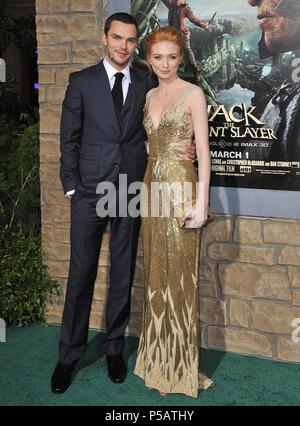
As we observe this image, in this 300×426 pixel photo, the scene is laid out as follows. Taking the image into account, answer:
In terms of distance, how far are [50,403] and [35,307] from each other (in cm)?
134

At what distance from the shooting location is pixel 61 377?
10.2 ft

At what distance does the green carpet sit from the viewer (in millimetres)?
2951

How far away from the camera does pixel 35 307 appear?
4.15 meters

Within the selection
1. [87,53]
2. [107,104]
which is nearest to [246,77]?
[107,104]

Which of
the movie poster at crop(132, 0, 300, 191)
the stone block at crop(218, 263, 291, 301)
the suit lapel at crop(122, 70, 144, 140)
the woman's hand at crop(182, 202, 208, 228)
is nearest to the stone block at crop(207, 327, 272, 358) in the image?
the stone block at crop(218, 263, 291, 301)

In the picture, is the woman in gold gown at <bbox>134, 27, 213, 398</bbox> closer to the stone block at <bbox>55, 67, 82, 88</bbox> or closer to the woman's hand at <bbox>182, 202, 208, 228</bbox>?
the woman's hand at <bbox>182, 202, 208, 228</bbox>

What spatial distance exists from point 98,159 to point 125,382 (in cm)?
149

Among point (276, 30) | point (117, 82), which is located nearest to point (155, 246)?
point (117, 82)

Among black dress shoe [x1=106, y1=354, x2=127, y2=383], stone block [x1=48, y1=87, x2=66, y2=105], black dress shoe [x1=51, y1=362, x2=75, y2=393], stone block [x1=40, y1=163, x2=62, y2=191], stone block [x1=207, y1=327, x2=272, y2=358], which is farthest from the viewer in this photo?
stone block [x1=40, y1=163, x2=62, y2=191]

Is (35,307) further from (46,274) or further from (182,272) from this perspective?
(182,272)

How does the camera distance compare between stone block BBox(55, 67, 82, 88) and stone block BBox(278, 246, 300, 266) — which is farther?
stone block BBox(55, 67, 82, 88)

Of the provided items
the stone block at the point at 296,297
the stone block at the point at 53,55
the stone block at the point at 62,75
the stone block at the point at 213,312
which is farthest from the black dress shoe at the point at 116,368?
the stone block at the point at 53,55

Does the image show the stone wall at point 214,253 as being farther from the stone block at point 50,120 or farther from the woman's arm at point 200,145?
the woman's arm at point 200,145
